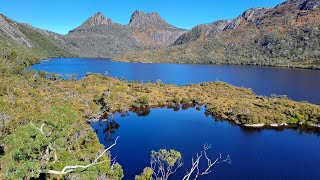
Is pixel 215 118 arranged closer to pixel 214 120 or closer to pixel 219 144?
pixel 214 120

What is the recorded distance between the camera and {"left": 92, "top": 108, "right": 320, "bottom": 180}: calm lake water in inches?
2790

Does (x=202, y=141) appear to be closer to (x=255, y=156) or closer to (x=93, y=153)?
(x=255, y=156)

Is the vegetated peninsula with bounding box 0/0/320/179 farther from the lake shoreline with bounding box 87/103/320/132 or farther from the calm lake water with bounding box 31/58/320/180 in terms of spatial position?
the calm lake water with bounding box 31/58/320/180

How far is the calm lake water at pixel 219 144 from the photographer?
233 ft

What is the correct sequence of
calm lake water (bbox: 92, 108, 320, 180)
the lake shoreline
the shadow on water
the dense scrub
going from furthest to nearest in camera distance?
the lake shoreline < the shadow on water < calm lake water (bbox: 92, 108, 320, 180) < the dense scrub

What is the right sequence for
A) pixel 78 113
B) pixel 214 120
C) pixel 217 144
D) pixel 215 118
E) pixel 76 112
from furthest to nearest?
pixel 215 118
pixel 214 120
pixel 78 113
pixel 217 144
pixel 76 112

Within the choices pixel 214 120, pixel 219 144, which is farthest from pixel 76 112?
pixel 214 120

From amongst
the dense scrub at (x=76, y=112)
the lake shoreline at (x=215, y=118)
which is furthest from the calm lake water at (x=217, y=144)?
the dense scrub at (x=76, y=112)

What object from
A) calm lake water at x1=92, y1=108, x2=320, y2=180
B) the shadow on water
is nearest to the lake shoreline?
the shadow on water

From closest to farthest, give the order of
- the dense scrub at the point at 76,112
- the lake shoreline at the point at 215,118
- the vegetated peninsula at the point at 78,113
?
the vegetated peninsula at the point at 78,113 → the dense scrub at the point at 76,112 → the lake shoreline at the point at 215,118

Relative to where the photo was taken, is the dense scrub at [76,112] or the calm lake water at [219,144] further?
the calm lake water at [219,144]

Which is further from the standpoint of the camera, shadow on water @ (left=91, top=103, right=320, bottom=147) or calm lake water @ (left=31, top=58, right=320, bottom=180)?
shadow on water @ (left=91, top=103, right=320, bottom=147)

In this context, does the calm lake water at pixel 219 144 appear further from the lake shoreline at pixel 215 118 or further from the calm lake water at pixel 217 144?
the lake shoreline at pixel 215 118

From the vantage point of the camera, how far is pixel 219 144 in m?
88.2
